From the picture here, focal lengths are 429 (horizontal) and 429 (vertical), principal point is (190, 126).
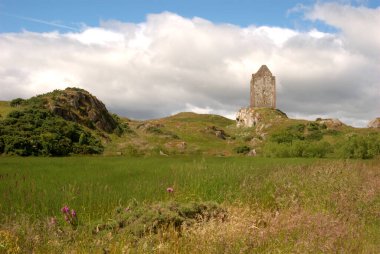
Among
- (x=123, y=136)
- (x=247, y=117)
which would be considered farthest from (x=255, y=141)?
(x=247, y=117)

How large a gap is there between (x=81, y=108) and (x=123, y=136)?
6010 millimetres

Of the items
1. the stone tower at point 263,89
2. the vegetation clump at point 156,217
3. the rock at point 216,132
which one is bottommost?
the vegetation clump at point 156,217

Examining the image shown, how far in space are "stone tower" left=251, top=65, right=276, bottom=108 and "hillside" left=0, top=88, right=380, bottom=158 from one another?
45.7 feet

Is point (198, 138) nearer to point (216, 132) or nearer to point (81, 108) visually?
point (216, 132)

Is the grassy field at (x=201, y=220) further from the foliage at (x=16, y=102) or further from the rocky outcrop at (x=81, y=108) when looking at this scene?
the foliage at (x=16, y=102)

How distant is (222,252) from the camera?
6.17 m

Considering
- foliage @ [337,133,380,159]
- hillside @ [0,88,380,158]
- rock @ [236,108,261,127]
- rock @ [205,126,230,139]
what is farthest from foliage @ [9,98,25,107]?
rock @ [236,108,261,127]

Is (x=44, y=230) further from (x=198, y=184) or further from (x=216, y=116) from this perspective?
(x=216, y=116)

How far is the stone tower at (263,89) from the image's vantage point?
86750mm

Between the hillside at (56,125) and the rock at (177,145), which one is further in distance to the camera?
the rock at (177,145)

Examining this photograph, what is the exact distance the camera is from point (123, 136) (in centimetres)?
5191

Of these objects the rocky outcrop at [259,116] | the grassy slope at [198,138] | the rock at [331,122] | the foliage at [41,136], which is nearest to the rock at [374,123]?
the grassy slope at [198,138]

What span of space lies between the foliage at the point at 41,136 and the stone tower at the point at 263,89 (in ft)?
170

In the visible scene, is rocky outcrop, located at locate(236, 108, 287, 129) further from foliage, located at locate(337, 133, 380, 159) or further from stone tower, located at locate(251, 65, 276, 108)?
foliage, located at locate(337, 133, 380, 159)
